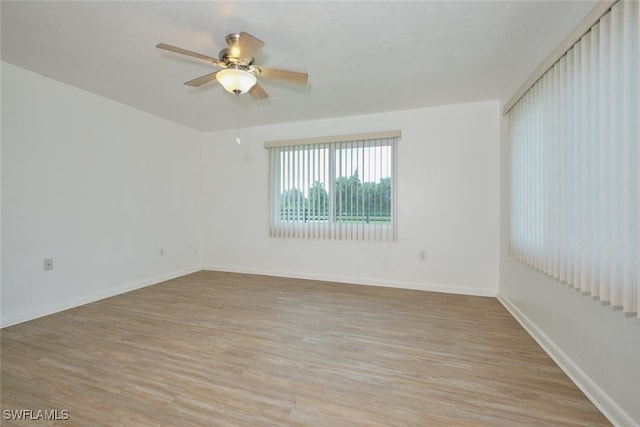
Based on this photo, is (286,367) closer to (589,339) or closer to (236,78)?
(589,339)

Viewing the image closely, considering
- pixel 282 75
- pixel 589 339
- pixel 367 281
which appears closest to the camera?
pixel 589 339

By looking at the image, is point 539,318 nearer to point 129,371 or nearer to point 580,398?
point 580,398

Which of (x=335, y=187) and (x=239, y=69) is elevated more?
(x=239, y=69)

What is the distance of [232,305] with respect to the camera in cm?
316

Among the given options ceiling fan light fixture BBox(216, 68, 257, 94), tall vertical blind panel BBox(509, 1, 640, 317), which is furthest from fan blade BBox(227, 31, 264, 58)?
tall vertical blind panel BBox(509, 1, 640, 317)

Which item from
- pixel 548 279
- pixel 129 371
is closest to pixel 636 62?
pixel 548 279

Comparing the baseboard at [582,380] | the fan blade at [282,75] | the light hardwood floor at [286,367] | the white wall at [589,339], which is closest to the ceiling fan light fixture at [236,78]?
the fan blade at [282,75]

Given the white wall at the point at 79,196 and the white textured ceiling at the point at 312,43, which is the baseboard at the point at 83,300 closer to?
the white wall at the point at 79,196

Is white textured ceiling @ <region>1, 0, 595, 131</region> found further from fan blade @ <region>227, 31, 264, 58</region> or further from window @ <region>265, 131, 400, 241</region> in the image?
window @ <region>265, 131, 400, 241</region>

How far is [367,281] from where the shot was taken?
158 inches

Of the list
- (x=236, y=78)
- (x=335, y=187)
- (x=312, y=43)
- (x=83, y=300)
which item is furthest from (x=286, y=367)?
(x=83, y=300)

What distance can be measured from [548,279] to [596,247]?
822 millimetres

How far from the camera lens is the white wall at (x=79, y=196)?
2629 millimetres

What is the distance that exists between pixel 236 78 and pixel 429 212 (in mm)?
2934
